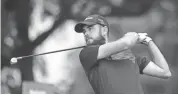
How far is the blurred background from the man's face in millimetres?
582

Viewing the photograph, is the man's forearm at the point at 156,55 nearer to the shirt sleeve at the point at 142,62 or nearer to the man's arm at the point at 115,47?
the shirt sleeve at the point at 142,62

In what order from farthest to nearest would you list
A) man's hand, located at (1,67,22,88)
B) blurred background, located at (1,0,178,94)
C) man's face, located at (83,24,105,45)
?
man's hand, located at (1,67,22,88) → blurred background, located at (1,0,178,94) → man's face, located at (83,24,105,45)

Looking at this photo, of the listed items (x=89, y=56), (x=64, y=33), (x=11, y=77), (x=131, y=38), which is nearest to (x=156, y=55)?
(x=131, y=38)

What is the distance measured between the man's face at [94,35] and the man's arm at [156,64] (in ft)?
0.81

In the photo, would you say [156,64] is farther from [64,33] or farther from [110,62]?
[64,33]

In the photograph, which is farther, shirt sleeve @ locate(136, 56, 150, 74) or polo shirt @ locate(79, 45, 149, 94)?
shirt sleeve @ locate(136, 56, 150, 74)

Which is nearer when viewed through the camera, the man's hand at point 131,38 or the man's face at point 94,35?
the man's hand at point 131,38

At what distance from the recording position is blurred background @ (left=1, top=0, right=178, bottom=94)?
2182 millimetres

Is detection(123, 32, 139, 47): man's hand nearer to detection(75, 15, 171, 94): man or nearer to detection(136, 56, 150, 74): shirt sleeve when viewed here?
detection(75, 15, 171, 94): man

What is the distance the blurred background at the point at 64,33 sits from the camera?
2182mm

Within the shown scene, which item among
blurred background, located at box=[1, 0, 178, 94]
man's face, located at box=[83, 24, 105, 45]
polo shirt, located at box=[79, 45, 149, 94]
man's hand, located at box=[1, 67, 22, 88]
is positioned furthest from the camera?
man's hand, located at box=[1, 67, 22, 88]

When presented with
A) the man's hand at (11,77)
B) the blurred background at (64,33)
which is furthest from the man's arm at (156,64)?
the man's hand at (11,77)

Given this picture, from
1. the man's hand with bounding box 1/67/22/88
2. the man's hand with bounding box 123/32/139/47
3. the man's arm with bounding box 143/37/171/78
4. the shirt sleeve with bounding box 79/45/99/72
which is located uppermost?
the man's hand with bounding box 123/32/139/47

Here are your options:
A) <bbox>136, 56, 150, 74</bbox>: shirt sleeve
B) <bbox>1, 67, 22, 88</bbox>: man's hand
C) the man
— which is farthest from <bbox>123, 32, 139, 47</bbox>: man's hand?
<bbox>1, 67, 22, 88</bbox>: man's hand
